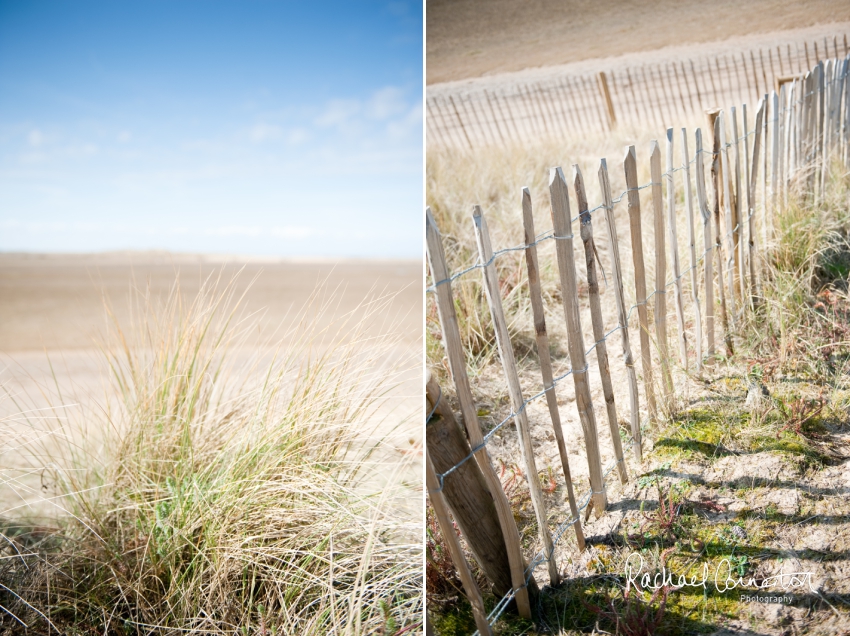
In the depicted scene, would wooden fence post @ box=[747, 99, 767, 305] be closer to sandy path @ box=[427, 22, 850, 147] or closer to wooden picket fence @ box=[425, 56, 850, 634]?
wooden picket fence @ box=[425, 56, 850, 634]

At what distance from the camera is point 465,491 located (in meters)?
1.21

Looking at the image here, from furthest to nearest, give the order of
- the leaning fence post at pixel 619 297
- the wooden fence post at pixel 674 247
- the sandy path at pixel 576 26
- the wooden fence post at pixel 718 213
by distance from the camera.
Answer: the sandy path at pixel 576 26 < the wooden fence post at pixel 718 213 < the wooden fence post at pixel 674 247 < the leaning fence post at pixel 619 297

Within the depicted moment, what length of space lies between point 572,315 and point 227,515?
95 cm

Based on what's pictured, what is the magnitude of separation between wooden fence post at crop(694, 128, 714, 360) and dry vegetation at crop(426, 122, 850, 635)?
102 mm

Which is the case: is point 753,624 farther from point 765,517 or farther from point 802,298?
point 802,298

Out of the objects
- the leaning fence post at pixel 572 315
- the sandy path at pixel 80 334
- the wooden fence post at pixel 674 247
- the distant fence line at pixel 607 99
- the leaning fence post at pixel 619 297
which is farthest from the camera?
the distant fence line at pixel 607 99

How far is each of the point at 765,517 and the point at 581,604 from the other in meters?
0.52

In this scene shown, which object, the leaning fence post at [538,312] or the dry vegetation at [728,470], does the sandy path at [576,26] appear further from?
the leaning fence post at [538,312]

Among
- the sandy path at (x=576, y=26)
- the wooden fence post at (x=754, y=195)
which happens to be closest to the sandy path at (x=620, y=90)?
the sandy path at (x=576, y=26)

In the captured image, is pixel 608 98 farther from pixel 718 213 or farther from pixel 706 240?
pixel 706 240

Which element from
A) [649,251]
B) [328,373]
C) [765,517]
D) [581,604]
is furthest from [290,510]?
[649,251]

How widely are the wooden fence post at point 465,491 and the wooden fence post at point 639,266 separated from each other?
790 millimetres

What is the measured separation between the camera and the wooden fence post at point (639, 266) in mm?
1597

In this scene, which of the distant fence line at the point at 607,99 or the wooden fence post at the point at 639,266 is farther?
the distant fence line at the point at 607,99
